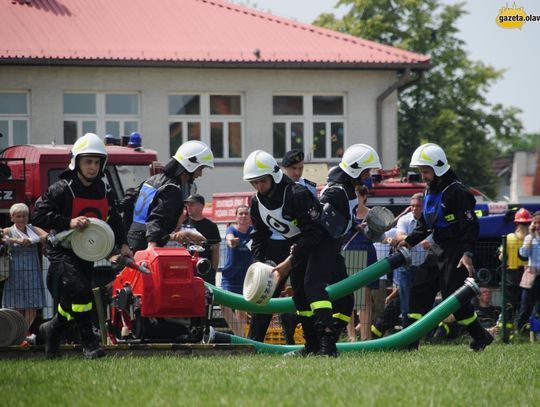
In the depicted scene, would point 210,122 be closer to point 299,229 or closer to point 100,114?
point 100,114

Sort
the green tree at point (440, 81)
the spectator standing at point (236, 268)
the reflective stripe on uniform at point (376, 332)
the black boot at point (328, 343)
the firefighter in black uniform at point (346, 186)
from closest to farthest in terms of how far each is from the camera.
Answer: the black boot at point (328, 343) → the firefighter in black uniform at point (346, 186) → the reflective stripe on uniform at point (376, 332) → the spectator standing at point (236, 268) → the green tree at point (440, 81)

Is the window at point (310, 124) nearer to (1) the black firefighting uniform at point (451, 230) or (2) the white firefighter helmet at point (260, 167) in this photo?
(1) the black firefighting uniform at point (451, 230)

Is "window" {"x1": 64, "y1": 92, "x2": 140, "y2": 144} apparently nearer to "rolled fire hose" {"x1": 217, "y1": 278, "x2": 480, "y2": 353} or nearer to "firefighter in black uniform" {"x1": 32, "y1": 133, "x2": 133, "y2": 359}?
"rolled fire hose" {"x1": 217, "y1": 278, "x2": 480, "y2": 353}

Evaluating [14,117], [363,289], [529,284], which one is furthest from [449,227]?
[14,117]

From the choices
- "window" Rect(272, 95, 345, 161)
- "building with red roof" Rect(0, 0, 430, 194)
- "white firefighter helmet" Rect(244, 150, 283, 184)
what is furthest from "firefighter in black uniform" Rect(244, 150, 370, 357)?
"window" Rect(272, 95, 345, 161)

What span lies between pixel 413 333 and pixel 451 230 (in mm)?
1172

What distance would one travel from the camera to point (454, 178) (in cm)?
1275

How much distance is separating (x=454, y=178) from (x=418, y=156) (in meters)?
0.46

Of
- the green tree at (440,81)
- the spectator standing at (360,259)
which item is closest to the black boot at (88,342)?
the spectator standing at (360,259)

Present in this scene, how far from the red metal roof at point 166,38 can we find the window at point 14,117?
1.44 meters

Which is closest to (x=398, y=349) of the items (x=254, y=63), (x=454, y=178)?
(x=454, y=178)

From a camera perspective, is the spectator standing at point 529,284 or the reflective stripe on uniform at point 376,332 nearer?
the reflective stripe on uniform at point 376,332

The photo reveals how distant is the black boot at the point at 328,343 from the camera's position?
1138 cm

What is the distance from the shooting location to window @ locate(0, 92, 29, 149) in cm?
3069
